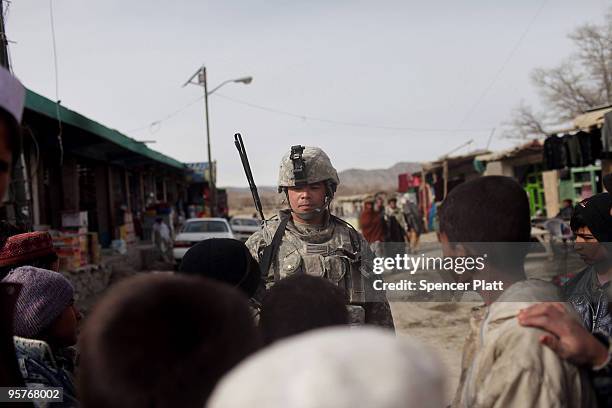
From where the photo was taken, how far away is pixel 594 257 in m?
2.46

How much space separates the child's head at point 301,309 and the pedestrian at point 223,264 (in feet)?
0.91

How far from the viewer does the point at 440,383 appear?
0.61 meters

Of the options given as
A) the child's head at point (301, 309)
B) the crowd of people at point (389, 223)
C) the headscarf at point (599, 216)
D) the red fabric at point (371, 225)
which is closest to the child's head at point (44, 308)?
the child's head at point (301, 309)

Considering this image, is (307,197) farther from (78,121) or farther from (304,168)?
(78,121)

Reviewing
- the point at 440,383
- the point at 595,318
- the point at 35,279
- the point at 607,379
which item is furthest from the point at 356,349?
the point at 595,318

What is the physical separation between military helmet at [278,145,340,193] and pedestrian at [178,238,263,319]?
1176mm

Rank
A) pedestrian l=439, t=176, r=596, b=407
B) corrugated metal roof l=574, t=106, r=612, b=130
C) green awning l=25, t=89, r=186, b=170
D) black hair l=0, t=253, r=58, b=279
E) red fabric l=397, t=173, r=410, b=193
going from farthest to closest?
red fabric l=397, t=173, r=410, b=193, corrugated metal roof l=574, t=106, r=612, b=130, green awning l=25, t=89, r=186, b=170, black hair l=0, t=253, r=58, b=279, pedestrian l=439, t=176, r=596, b=407

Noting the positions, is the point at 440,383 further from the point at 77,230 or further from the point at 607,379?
the point at 77,230

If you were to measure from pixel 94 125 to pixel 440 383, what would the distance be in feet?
36.2

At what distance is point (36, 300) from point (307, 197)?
5.09ft

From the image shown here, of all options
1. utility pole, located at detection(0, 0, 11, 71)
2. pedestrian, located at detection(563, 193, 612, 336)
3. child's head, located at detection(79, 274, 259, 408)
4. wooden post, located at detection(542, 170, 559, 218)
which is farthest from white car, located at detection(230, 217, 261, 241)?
child's head, located at detection(79, 274, 259, 408)

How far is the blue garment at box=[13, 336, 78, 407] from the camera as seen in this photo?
5.02ft

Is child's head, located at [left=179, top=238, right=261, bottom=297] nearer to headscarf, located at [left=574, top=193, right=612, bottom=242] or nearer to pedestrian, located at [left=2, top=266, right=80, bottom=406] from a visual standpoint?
pedestrian, located at [left=2, top=266, right=80, bottom=406]

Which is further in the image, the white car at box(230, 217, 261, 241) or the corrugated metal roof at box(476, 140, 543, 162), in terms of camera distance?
the white car at box(230, 217, 261, 241)
